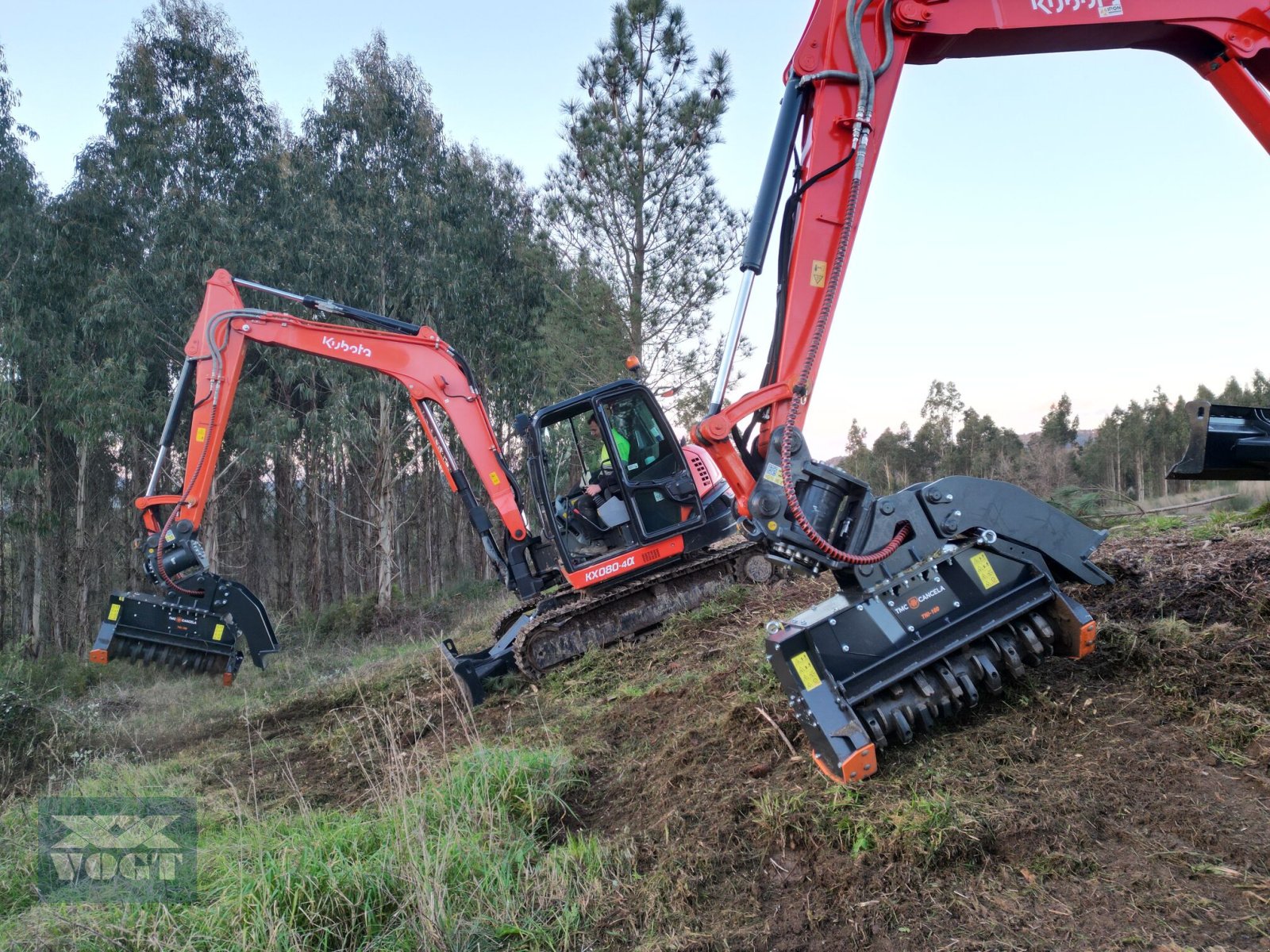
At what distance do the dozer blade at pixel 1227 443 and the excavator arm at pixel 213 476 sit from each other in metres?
6.16

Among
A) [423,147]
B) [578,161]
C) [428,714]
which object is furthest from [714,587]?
[423,147]

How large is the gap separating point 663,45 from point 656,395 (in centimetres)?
1051

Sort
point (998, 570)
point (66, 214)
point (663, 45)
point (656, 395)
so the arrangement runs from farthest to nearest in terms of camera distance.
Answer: point (66, 214) → point (663, 45) → point (656, 395) → point (998, 570)

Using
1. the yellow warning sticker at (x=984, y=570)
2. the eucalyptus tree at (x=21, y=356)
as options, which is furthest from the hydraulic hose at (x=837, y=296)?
the eucalyptus tree at (x=21, y=356)

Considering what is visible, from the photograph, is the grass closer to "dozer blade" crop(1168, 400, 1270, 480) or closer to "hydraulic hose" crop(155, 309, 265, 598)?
"dozer blade" crop(1168, 400, 1270, 480)

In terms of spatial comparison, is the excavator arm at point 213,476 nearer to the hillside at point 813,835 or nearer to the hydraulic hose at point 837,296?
the hillside at point 813,835

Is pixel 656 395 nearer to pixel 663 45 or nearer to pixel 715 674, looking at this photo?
pixel 715 674

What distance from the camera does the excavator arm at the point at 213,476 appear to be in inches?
320

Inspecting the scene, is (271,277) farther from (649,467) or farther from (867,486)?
(867,486)

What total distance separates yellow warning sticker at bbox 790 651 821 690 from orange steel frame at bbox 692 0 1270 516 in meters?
0.68

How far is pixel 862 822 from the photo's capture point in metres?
3.17

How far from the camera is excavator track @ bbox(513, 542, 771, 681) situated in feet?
24.8

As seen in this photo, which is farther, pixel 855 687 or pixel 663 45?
pixel 663 45

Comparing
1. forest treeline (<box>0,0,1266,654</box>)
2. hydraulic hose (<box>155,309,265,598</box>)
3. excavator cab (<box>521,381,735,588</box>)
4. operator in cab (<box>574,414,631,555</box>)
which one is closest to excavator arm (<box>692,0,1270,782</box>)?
excavator cab (<box>521,381,735,588</box>)
